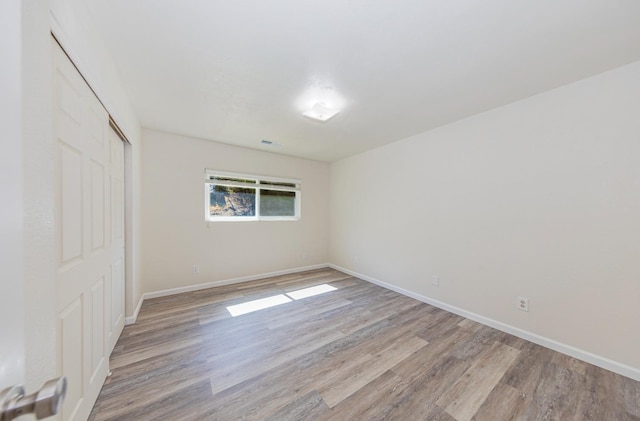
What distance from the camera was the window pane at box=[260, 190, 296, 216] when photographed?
160 inches

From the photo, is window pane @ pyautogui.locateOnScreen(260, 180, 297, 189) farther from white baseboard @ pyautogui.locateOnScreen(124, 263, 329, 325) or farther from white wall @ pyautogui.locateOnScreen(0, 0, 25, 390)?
white wall @ pyautogui.locateOnScreen(0, 0, 25, 390)

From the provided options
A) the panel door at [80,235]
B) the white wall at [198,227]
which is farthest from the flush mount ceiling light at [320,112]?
the white wall at [198,227]

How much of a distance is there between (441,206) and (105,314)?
3.47 metres

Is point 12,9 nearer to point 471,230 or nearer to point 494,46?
point 494,46

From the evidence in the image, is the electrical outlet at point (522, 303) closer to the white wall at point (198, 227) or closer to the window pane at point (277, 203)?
the white wall at point (198, 227)

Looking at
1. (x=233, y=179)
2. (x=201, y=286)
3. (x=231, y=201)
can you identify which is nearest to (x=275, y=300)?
(x=201, y=286)

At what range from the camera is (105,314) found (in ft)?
5.32

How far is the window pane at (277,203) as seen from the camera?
406 centimetres

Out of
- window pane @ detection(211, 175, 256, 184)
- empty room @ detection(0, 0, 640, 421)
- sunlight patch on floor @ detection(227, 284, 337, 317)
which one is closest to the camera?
empty room @ detection(0, 0, 640, 421)

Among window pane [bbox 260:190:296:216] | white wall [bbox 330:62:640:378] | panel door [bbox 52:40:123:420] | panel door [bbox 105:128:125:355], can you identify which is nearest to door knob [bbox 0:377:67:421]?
panel door [bbox 52:40:123:420]

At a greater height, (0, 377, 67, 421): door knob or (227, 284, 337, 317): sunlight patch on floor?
(0, 377, 67, 421): door knob

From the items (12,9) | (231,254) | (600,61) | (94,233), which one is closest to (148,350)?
(94,233)

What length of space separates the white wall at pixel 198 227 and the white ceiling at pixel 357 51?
87 centimetres

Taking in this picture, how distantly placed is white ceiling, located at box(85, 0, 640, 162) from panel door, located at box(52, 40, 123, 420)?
591mm
